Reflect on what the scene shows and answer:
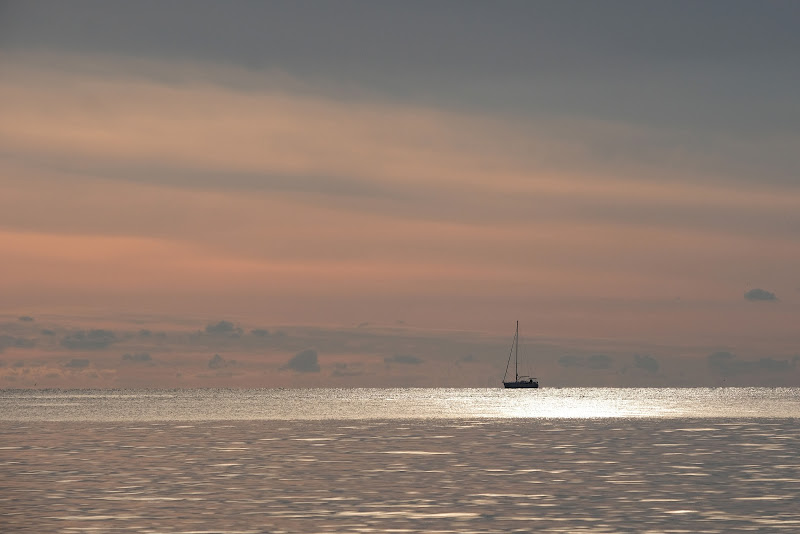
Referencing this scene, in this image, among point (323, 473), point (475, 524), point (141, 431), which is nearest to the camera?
point (475, 524)

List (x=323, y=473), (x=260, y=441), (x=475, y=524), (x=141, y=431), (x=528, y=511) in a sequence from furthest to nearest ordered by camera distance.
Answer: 1. (x=141, y=431)
2. (x=260, y=441)
3. (x=323, y=473)
4. (x=528, y=511)
5. (x=475, y=524)

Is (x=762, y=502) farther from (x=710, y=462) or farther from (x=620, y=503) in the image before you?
(x=710, y=462)

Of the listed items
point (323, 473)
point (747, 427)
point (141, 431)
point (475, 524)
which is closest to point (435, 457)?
point (323, 473)

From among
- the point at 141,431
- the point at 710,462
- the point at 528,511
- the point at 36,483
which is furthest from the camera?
the point at 141,431

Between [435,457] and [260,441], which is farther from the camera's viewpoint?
[260,441]

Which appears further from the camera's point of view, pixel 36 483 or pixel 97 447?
pixel 97 447

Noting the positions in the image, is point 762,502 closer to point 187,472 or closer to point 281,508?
point 281,508

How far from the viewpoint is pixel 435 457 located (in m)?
72.6

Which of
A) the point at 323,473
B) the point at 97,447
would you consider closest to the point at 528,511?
the point at 323,473

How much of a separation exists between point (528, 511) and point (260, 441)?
51.7 metres

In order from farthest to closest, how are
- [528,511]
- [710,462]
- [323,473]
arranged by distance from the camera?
[710,462] → [323,473] → [528,511]

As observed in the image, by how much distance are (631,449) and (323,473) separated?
28.9 meters

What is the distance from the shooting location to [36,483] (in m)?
56.3

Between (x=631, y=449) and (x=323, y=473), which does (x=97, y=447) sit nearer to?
(x=323, y=473)
